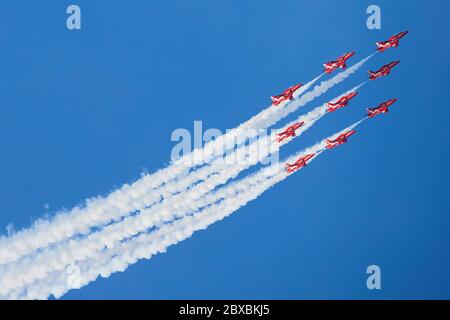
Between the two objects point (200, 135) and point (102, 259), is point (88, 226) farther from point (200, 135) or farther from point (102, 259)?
point (200, 135)

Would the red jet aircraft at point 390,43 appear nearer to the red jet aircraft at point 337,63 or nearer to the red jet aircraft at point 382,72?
the red jet aircraft at point 382,72

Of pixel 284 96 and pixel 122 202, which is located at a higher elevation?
pixel 284 96

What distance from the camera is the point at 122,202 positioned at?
103ft

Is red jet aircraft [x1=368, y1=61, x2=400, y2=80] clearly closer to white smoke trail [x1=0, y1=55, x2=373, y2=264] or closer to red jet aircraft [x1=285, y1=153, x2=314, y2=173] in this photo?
white smoke trail [x1=0, y1=55, x2=373, y2=264]

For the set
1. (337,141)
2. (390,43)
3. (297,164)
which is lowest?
(297,164)

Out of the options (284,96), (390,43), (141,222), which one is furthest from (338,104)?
(141,222)

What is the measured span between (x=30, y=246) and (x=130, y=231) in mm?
4269

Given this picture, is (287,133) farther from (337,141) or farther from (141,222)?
(141,222)

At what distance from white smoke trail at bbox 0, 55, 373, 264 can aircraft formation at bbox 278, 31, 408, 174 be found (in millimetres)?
781

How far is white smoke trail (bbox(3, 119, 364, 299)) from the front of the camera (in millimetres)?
29516

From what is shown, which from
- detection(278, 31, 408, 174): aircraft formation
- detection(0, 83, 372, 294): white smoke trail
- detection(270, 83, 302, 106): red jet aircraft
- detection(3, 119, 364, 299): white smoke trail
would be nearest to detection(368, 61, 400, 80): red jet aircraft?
detection(278, 31, 408, 174): aircraft formation

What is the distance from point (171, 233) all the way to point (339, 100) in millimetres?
10185

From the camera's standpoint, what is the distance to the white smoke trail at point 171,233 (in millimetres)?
29516

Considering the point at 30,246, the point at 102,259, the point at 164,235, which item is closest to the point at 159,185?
the point at 164,235
